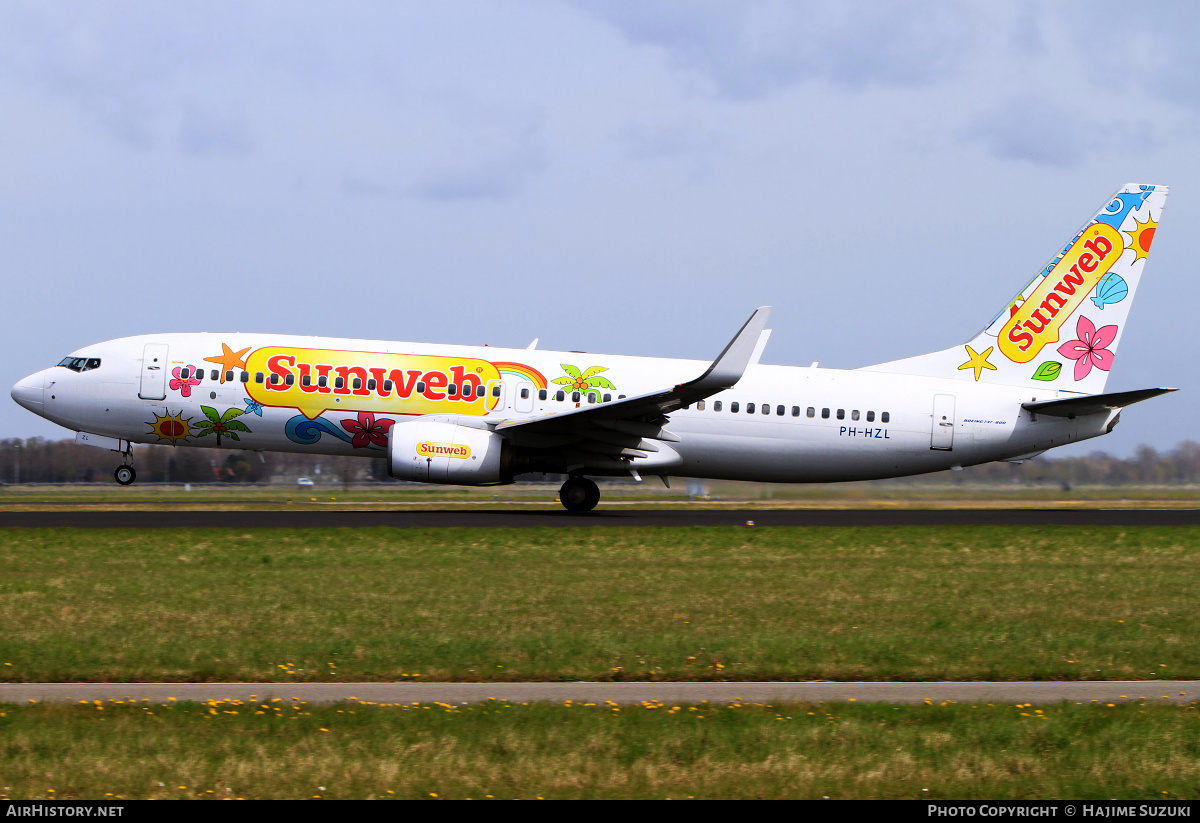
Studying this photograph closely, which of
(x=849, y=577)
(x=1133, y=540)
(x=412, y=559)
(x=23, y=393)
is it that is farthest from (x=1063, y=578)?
(x=23, y=393)

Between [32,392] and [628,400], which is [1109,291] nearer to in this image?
[628,400]

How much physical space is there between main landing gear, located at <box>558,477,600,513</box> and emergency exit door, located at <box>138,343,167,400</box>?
994cm

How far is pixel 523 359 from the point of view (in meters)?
28.3

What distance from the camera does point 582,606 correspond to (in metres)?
14.0

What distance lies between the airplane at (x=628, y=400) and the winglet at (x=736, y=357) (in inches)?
3.2

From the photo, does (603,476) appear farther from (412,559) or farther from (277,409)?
(412,559)

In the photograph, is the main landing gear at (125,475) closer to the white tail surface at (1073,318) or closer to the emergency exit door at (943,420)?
the white tail surface at (1073,318)

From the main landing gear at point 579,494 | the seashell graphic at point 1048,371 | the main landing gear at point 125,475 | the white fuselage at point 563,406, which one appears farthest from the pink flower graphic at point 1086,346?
the main landing gear at point 125,475

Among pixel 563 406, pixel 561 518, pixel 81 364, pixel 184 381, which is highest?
pixel 81 364

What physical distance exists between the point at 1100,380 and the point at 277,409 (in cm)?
2135

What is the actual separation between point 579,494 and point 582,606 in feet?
47.1

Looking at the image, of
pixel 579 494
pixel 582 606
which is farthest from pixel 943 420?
pixel 582 606
